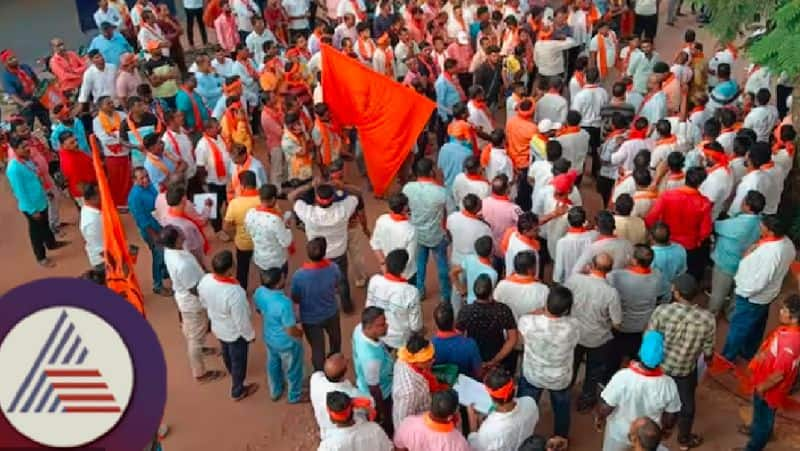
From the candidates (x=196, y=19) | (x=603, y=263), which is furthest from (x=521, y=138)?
(x=196, y=19)

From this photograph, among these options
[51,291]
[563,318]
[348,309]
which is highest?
[51,291]

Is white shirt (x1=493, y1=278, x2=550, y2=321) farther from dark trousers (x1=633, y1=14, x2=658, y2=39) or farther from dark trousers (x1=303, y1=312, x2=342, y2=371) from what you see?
dark trousers (x1=633, y1=14, x2=658, y2=39)

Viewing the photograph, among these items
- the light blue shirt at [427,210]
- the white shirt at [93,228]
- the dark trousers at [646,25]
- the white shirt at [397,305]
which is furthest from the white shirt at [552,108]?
the dark trousers at [646,25]

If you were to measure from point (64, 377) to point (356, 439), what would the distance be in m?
2.88

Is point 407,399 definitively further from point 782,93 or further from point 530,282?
point 782,93

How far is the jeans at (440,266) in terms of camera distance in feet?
25.6

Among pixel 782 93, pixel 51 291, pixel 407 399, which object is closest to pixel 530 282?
pixel 407 399

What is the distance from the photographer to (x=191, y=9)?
47.8 feet

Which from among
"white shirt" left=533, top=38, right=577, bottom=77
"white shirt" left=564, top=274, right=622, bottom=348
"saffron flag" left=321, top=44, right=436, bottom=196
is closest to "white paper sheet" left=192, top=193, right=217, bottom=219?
"saffron flag" left=321, top=44, right=436, bottom=196

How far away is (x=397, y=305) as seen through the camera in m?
Result: 6.07

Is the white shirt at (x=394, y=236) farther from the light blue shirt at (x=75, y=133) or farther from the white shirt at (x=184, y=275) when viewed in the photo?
the light blue shirt at (x=75, y=133)

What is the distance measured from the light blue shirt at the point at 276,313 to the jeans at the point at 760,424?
Answer: 3491 mm

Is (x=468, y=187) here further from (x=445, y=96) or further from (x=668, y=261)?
(x=445, y=96)

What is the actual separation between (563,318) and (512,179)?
10.1 feet
